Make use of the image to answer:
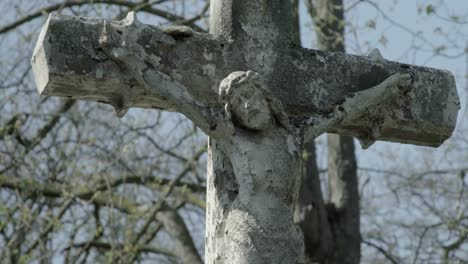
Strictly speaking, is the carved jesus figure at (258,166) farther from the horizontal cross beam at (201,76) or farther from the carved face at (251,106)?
the horizontal cross beam at (201,76)

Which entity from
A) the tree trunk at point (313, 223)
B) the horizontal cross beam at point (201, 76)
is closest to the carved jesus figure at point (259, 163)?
the horizontal cross beam at point (201, 76)

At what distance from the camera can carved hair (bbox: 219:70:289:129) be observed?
18.5ft

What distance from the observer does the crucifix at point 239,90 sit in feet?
18.2

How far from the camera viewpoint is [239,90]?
5629 mm

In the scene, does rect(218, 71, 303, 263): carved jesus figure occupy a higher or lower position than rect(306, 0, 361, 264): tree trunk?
lower

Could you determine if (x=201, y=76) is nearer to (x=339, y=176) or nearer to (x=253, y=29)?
(x=253, y=29)

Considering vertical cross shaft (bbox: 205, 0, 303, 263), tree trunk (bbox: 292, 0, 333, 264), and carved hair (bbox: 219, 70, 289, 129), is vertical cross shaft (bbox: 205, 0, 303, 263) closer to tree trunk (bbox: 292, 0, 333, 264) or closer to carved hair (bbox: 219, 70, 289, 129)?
carved hair (bbox: 219, 70, 289, 129)

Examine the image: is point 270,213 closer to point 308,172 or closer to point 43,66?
point 43,66

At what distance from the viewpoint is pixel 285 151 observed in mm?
5680

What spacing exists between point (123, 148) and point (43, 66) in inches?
269

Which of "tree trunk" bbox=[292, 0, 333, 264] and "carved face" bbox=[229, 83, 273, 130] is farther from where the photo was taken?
"tree trunk" bbox=[292, 0, 333, 264]

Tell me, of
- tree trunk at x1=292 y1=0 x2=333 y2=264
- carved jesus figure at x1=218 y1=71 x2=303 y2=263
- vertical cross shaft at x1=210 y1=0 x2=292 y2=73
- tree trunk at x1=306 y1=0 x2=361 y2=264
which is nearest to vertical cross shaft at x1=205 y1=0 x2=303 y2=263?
vertical cross shaft at x1=210 y1=0 x2=292 y2=73

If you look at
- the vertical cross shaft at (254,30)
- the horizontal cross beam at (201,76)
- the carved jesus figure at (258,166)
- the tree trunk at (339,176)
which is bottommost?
the carved jesus figure at (258,166)

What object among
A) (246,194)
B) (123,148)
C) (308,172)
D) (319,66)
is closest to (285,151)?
(246,194)
